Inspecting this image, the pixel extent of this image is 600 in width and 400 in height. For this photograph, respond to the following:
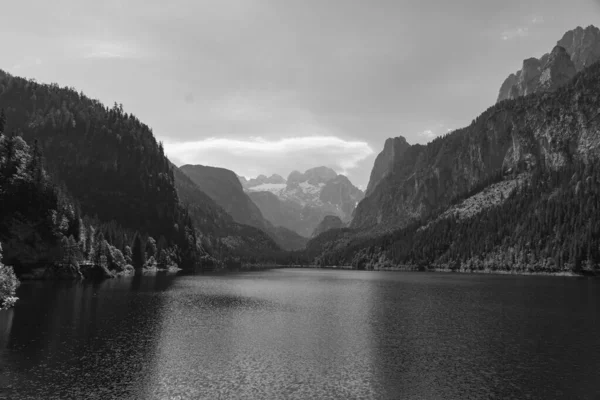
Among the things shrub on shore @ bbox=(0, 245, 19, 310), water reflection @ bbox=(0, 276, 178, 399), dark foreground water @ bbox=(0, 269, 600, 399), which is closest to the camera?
water reflection @ bbox=(0, 276, 178, 399)

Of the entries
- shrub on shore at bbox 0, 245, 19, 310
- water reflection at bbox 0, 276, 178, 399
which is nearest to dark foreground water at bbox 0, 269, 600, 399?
water reflection at bbox 0, 276, 178, 399

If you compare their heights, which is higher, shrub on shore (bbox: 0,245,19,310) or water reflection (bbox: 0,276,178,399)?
shrub on shore (bbox: 0,245,19,310)

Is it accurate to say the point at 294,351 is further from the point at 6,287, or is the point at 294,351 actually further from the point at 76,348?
the point at 6,287

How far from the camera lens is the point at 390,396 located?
36.8m

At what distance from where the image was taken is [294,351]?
171 feet

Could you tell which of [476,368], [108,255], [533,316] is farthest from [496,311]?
[108,255]

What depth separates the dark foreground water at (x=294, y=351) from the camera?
37938 millimetres

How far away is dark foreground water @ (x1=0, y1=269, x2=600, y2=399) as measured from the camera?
3794 cm

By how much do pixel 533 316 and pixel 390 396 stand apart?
5631 cm

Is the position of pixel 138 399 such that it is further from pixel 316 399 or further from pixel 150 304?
pixel 150 304

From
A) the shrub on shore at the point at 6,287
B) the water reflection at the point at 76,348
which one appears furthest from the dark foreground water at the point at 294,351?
the shrub on shore at the point at 6,287

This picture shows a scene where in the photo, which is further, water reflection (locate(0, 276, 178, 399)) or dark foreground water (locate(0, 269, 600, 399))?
dark foreground water (locate(0, 269, 600, 399))

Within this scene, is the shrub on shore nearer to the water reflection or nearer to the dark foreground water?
the water reflection

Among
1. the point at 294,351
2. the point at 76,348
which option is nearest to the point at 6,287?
the point at 76,348
